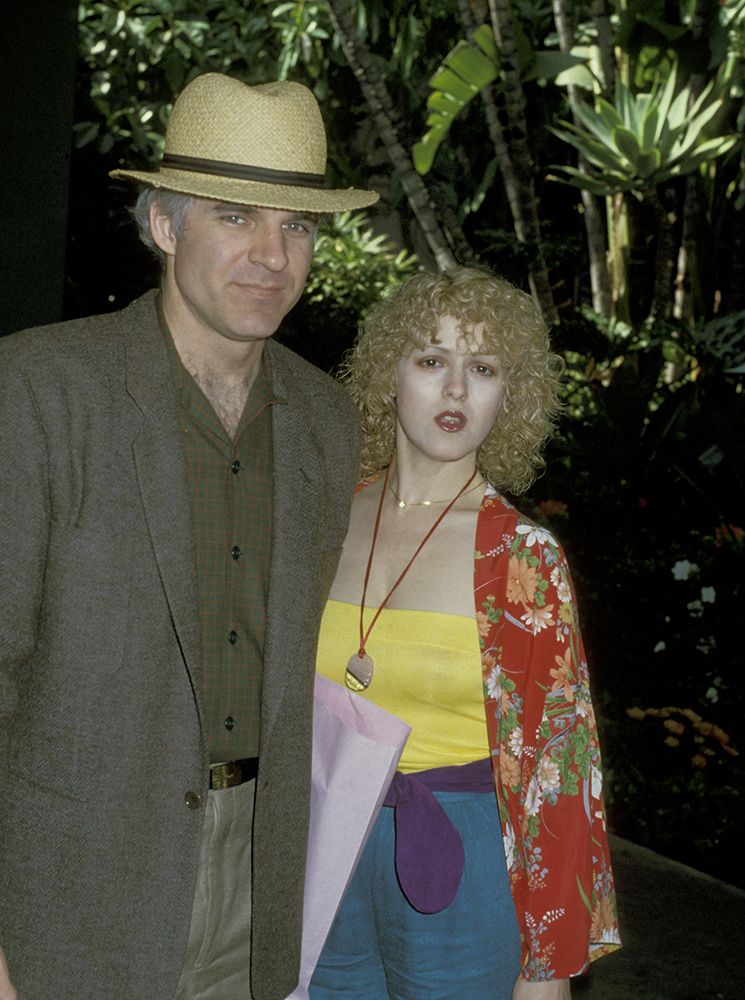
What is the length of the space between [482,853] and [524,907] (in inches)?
4.6

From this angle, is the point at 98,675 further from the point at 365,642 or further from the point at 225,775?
the point at 365,642

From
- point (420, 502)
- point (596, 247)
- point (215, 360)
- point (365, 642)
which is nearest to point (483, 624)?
point (365, 642)

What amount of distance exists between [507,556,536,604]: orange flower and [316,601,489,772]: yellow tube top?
3.7 inches

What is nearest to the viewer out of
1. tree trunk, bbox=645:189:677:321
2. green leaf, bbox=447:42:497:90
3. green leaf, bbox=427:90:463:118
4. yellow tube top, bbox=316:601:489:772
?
yellow tube top, bbox=316:601:489:772

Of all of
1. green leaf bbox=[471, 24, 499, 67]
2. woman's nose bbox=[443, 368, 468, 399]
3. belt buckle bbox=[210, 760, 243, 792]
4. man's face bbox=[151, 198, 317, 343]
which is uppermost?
green leaf bbox=[471, 24, 499, 67]

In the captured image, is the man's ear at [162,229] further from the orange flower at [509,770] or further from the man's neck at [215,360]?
the orange flower at [509,770]

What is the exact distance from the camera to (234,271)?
2070 millimetres

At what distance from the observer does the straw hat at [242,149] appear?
207 centimetres

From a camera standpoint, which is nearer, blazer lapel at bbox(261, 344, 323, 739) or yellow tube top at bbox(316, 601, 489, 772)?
blazer lapel at bbox(261, 344, 323, 739)

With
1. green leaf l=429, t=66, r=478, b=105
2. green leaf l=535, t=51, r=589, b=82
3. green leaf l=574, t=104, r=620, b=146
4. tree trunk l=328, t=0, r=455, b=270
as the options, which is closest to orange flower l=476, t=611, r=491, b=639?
tree trunk l=328, t=0, r=455, b=270

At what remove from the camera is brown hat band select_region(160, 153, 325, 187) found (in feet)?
6.79

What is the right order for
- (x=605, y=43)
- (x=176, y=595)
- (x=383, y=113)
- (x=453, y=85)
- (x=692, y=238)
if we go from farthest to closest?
1. (x=692, y=238)
2. (x=605, y=43)
3. (x=453, y=85)
4. (x=383, y=113)
5. (x=176, y=595)

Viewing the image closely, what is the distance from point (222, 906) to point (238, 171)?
124cm

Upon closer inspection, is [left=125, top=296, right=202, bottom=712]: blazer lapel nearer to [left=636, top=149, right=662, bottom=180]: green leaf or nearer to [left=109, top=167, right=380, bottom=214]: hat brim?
[left=109, top=167, right=380, bottom=214]: hat brim
